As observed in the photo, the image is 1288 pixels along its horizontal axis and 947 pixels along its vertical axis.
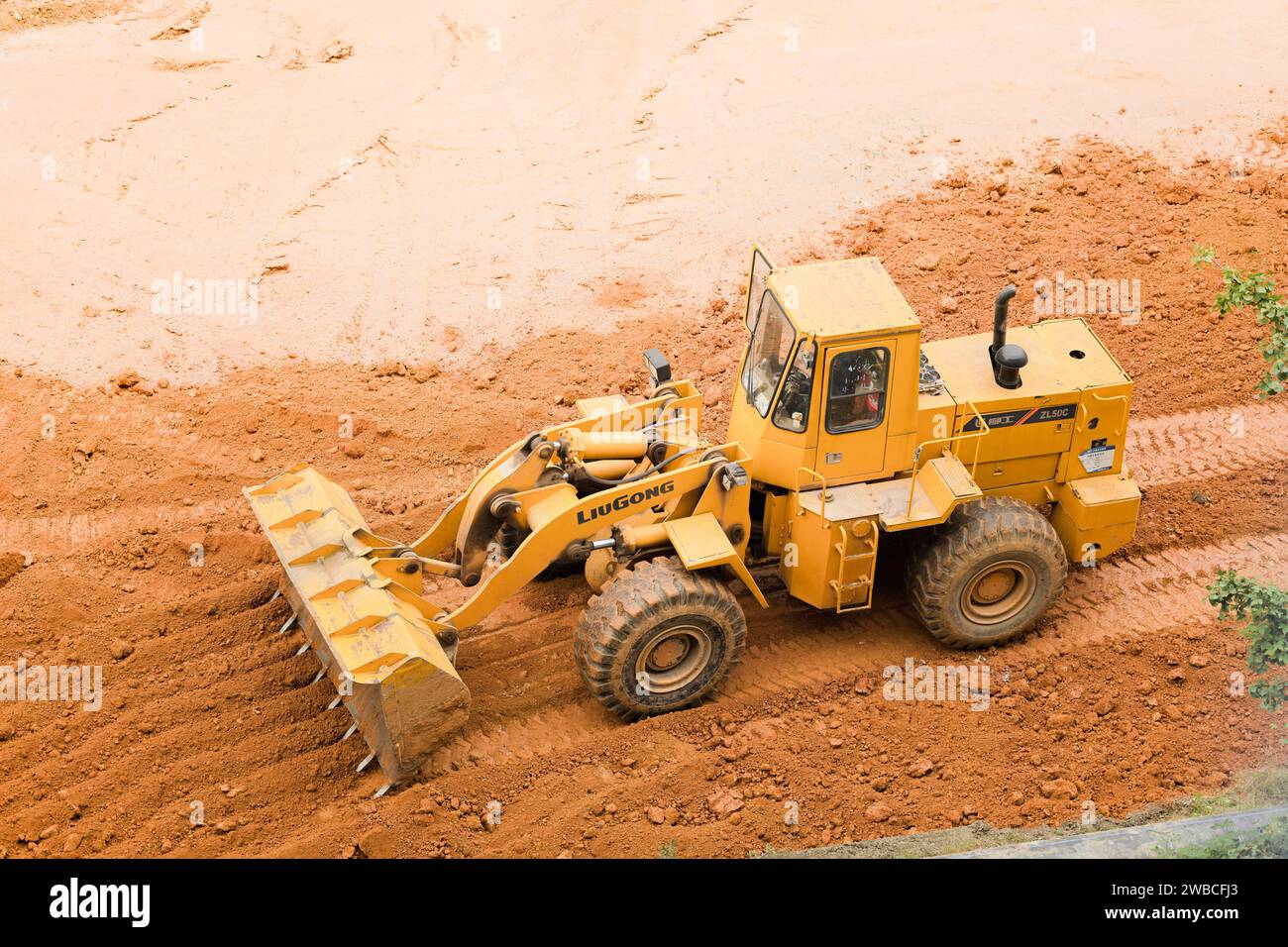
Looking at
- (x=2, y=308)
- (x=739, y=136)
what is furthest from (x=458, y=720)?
(x=739, y=136)

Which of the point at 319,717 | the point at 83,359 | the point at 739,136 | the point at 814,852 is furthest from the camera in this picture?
the point at 739,136

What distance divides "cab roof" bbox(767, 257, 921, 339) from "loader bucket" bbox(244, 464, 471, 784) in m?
3.09

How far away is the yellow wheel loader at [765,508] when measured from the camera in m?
9.28

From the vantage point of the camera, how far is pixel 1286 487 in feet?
38.4

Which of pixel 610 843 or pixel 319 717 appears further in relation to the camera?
pixel 319 717

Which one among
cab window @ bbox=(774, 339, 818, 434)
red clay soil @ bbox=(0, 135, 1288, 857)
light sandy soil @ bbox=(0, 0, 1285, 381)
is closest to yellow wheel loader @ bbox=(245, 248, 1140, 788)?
cab window @ bbox=(774, 339, 818, 434)

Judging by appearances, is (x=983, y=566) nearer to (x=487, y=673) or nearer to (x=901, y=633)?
(x=901, y=633)

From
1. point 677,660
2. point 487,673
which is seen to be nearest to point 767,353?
point 677,660

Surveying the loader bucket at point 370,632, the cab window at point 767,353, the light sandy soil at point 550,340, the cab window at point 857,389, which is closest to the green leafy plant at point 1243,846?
the light sandy soil at point 550,340

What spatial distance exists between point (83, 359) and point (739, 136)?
23.5ft

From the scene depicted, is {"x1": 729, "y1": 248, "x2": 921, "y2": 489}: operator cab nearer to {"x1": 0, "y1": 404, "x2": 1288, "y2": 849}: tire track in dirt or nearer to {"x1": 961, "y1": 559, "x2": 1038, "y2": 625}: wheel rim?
{"x1": 961, "y1": 559, "x2": 1038, "y2": 625}: wheel rim

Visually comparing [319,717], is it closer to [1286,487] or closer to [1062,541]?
[1062,541]

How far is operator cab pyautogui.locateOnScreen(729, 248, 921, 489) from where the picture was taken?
928 cm

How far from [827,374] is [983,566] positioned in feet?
5.87
